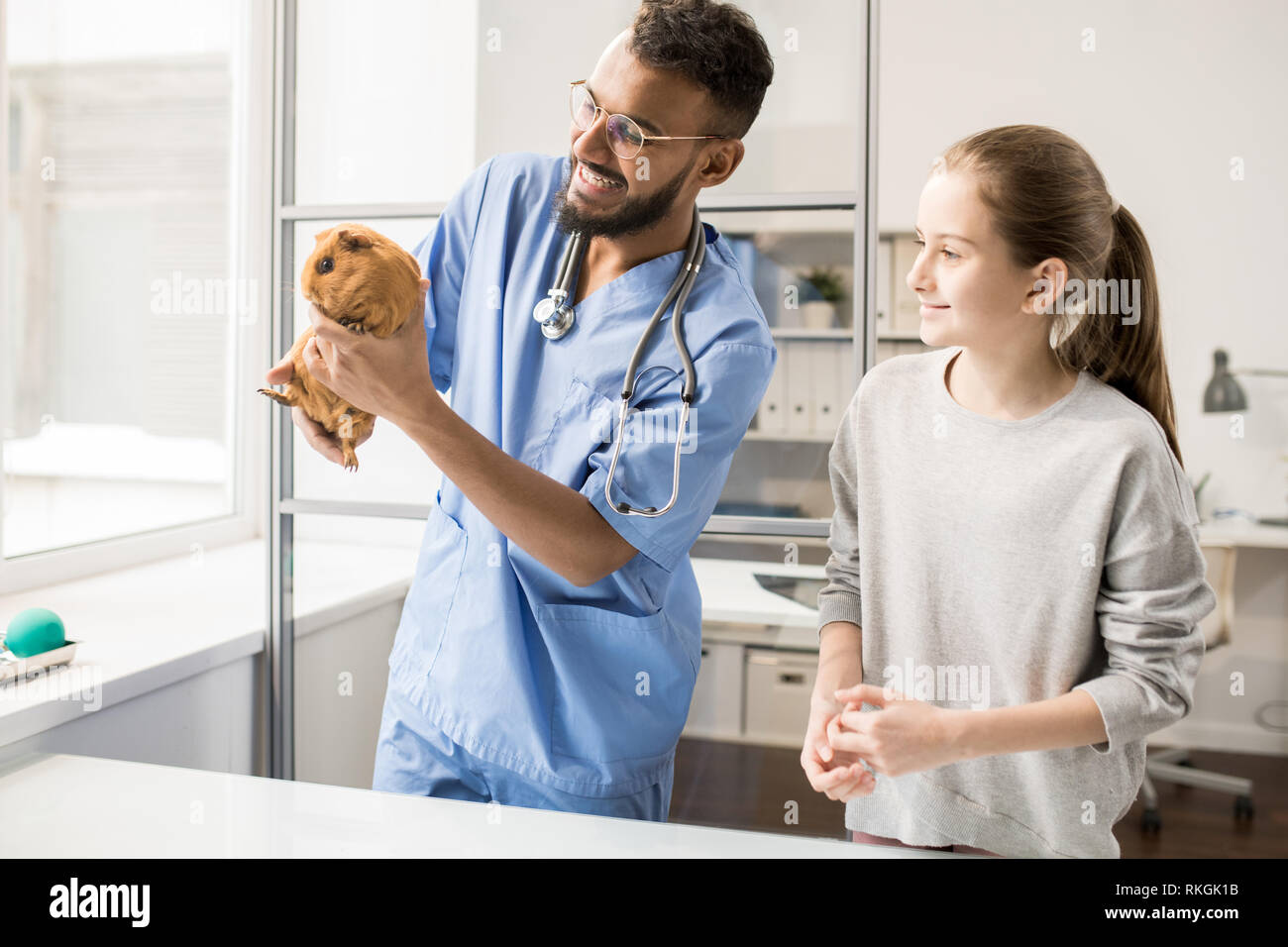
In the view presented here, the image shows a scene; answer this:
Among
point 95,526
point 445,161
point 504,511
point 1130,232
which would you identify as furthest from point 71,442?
point 1130,232

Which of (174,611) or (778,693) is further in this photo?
(174,611)

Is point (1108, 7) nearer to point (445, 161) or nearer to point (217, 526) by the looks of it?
point (445, 161)

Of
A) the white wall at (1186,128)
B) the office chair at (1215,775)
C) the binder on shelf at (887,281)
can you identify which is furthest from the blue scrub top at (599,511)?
the white wall at (1186,128)

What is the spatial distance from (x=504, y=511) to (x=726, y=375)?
0.31 m

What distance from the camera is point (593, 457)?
1102mm

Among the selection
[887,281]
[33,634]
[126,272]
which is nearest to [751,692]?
[33,634]

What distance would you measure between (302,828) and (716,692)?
84 centimetres

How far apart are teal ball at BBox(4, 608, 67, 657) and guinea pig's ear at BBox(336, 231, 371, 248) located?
0.85 m

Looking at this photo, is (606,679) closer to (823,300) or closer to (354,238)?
(354,238)

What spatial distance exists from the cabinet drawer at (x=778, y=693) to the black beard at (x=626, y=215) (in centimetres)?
79

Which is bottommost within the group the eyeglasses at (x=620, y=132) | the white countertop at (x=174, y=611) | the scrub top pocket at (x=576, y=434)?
the white countertop at (x=174, y=611)

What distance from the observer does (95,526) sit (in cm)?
208

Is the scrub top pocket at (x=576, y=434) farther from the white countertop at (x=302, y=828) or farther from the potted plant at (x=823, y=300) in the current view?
the potted plant at (x=823, y=300)

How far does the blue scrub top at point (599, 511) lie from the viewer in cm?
110
